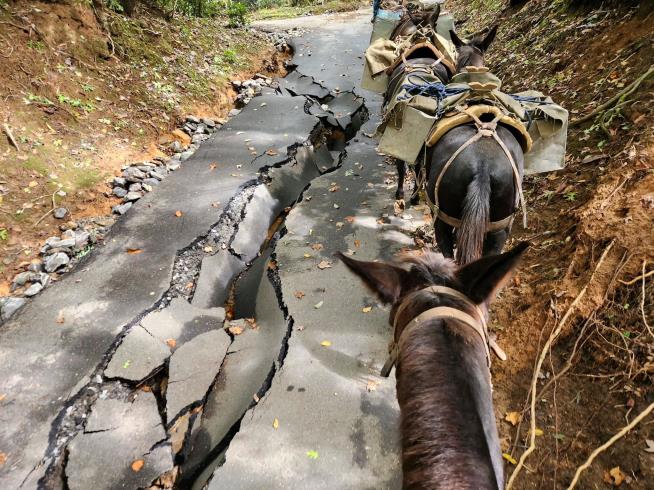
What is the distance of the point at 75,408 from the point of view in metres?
3.10

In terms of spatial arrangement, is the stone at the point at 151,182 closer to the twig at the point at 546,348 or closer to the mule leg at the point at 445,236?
the mule leg at the point at 445,236

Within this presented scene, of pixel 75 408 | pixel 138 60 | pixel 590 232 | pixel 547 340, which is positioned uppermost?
pixel 138 60

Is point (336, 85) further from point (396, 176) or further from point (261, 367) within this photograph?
point (261, 367)

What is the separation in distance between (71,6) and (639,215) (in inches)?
360

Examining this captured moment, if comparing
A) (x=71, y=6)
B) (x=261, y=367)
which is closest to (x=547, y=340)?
(x=261, y=367)

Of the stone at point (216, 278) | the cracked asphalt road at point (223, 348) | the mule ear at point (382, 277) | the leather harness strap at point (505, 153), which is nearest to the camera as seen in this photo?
the mule ear at point (382, 277)

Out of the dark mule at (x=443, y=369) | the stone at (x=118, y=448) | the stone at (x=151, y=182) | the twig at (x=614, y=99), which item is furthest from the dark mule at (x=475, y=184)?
the stone at (x=151, y=182)

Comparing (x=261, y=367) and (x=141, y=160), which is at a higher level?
(x=141, y=160)

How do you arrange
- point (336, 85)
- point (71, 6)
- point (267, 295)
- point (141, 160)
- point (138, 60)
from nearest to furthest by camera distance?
point (267, 295) < point (141, 160) < point (71, 6) < point (138, 60) < point (336, 85)

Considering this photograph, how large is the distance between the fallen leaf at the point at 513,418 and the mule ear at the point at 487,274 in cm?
174

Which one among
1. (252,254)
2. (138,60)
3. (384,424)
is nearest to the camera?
(384,424)

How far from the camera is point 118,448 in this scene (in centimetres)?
288

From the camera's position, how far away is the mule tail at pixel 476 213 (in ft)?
9.43

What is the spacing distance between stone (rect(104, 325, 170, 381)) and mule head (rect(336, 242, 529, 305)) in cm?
255
